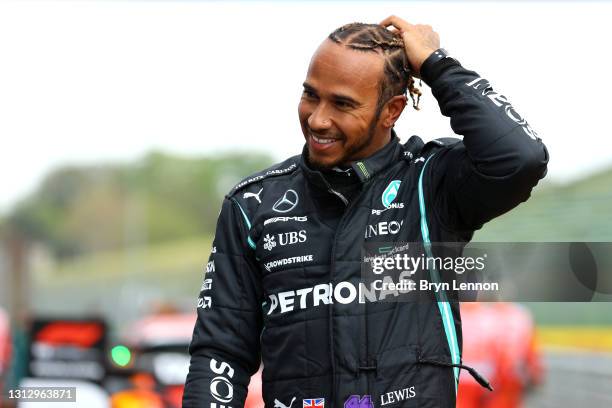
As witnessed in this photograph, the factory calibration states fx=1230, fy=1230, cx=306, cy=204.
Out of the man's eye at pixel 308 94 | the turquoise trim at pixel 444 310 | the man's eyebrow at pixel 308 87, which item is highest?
the man's eyebrow at pixel 308 87

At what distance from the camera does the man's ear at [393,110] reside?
3393mm

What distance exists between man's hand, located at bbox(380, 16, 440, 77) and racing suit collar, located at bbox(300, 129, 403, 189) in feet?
0.73

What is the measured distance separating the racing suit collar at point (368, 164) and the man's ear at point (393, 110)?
0.06 meters

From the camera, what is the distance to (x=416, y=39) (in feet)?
11.1

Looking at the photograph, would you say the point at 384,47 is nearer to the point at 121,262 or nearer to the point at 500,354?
the point at 500,354

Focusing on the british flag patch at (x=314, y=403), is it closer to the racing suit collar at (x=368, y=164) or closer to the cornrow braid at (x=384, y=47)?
the racing suit collar at (x=368, y=164)

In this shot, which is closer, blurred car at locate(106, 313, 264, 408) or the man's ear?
the man's ear

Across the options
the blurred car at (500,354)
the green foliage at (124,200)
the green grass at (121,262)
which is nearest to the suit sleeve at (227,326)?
the blurred car at (500,354)

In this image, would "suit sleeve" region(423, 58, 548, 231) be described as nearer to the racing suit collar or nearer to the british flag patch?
the racing suit collar

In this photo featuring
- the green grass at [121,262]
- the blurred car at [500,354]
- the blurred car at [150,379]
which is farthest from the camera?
the green grass at [121,262]

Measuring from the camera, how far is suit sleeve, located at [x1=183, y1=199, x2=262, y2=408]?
11.1ft

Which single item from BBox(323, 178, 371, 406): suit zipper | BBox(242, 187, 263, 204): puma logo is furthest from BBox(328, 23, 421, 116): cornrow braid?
BBox(242, 187, 263, 204): puma logo

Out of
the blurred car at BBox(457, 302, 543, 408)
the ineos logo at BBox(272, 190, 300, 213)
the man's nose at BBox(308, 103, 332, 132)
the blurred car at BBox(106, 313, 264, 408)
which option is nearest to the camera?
the man's nose at BBox(308, 103, 332, 132)

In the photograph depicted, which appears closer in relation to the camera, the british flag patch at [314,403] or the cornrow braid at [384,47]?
the british flag patch at [314,403]
